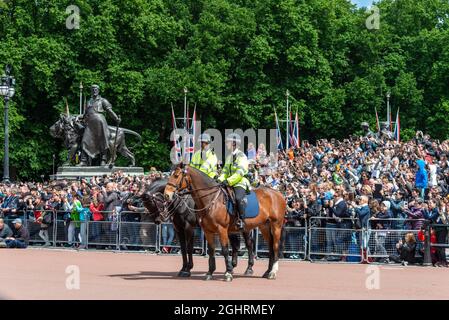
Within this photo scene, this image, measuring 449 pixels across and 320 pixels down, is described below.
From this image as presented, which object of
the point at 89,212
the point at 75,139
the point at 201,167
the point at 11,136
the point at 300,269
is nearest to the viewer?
the point at 201,167

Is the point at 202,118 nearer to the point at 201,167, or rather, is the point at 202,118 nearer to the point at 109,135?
the point at 109,135

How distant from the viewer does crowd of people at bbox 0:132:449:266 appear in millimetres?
23750

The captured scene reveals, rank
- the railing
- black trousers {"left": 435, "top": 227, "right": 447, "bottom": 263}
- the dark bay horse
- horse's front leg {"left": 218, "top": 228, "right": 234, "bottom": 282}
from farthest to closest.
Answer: the railing
black trousers {"left": 435, "top": 227, "right": 447, "bottom": 263}
the dark bay horse
horse's front leg {"left": 218, "top": 228, "right": 234, "bottom": 282}

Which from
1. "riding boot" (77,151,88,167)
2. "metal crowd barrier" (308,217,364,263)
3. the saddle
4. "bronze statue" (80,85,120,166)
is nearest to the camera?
the saddle

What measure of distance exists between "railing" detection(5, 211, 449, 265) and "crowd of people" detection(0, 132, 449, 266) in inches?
1.5

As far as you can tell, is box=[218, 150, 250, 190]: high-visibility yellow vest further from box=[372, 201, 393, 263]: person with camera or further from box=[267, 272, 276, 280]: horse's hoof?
box=[372, 201, 393, 263]: person with camera

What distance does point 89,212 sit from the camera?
29516mm

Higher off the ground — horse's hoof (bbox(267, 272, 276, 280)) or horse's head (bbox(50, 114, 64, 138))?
horse's head (bbox(50, 114, 64, 138))

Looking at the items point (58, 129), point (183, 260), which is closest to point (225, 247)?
point (183, 260)

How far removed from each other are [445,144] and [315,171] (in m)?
5.18

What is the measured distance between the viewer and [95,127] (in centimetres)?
3650

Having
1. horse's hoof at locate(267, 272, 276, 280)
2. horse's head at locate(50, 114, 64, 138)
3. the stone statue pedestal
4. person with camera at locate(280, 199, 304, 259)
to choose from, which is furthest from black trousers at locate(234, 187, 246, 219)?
horse's head at locate(50, 114, 64, 138)

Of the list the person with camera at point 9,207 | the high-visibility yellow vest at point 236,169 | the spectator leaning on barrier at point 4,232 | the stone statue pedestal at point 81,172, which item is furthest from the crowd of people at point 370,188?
the person with camera at point 9,207

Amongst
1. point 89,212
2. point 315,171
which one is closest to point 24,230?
point 89,212
